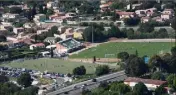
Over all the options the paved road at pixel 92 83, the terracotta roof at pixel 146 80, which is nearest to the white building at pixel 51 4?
the paved road at pixel 92 83

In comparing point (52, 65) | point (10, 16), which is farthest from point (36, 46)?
point (10, 16)

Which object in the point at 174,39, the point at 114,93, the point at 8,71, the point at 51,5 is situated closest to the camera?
the point at 114,93

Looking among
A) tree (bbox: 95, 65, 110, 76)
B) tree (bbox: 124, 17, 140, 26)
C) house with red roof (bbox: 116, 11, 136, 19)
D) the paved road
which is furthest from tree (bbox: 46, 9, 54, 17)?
the paved road

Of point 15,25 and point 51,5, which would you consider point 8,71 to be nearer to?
point 15,25

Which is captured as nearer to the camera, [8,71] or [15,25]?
[8,71]

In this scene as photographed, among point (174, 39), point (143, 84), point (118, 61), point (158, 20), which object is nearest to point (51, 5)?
point (158, 20)

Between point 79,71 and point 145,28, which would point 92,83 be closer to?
point 79,71
